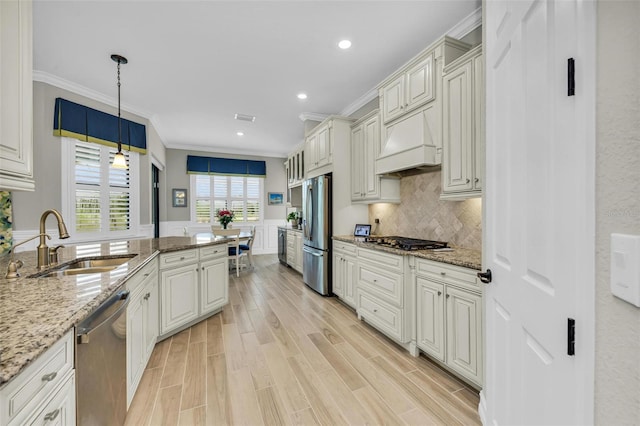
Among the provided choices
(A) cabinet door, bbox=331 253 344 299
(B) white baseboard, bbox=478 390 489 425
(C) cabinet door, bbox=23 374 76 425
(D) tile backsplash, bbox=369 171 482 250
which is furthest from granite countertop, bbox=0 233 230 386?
(D) tile backsplash, bbox=369 171 482 250

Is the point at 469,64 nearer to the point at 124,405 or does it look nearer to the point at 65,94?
the point at 124,405

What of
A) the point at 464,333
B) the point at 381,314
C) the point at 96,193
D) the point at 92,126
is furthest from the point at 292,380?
the point at 92,126

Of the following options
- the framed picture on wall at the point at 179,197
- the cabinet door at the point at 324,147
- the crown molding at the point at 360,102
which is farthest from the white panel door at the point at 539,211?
the framed picture on wall at the point at 179,197

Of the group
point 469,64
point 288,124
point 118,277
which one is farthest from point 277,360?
point 288,124

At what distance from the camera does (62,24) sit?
235 centimetres

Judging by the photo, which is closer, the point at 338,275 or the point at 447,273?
the point at 447,273

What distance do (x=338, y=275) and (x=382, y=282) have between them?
40.9 inches

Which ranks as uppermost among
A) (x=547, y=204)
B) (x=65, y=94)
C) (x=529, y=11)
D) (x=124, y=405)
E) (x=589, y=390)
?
(x=65, y=94)

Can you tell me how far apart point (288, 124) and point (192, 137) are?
Result: 8.11ft

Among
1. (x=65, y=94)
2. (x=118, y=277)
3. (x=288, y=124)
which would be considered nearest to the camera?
(x=118, y=277)

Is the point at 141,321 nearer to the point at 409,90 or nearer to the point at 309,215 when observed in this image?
the point at 309,215

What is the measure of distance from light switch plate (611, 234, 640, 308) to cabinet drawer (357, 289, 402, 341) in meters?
1.94

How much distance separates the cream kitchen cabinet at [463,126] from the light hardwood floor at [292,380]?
1446mm

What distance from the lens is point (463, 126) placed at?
2.06 metres
